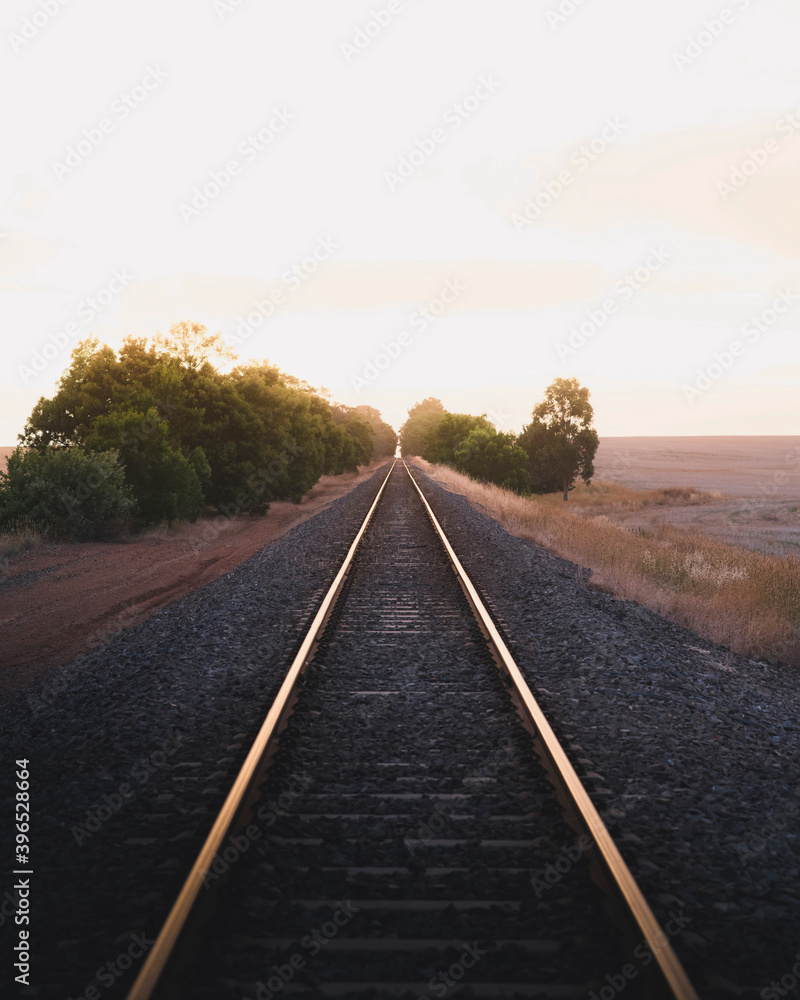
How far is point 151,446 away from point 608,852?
833 inches

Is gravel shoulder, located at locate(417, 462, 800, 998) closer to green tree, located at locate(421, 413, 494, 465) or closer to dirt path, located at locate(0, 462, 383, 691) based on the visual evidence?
dirt path, located at locate(0, 462, 383, 691)

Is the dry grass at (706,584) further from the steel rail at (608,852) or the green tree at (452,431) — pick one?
the green tree at (452,431)

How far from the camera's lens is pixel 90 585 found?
41.0 feet

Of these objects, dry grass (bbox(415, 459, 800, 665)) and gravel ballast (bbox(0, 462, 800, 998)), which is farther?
dry grass (bbox(415, 459, 800, 665))

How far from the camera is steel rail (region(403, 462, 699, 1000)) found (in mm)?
2454

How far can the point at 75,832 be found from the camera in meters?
3.70

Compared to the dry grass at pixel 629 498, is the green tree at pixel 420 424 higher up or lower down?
higher up

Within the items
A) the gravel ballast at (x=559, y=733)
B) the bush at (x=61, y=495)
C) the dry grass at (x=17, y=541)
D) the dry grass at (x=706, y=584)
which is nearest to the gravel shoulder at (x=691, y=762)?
the gravel ballast at (x=559, y=733)

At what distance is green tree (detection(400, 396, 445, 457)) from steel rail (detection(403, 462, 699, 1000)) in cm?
10202

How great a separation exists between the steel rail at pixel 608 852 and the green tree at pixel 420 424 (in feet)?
335

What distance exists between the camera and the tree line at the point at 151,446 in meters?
18.2

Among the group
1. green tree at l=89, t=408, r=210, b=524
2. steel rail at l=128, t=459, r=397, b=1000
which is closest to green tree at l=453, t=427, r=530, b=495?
green tree at l=89, t=408, r=210, b=524

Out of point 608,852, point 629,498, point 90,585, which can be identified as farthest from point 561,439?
point 608,852

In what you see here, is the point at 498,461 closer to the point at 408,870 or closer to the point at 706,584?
the point at 706,584
